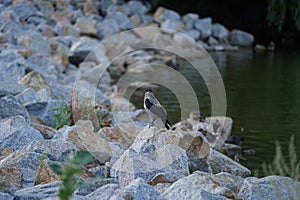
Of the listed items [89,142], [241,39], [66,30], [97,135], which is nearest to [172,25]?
[241,39]

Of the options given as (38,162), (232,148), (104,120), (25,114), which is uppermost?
(38,162)

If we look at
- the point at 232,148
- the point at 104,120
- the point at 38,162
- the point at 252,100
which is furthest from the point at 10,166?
the point at 252,100

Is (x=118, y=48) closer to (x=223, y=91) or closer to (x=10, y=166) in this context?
(x=223, y=91)

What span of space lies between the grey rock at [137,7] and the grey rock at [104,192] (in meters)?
19.9

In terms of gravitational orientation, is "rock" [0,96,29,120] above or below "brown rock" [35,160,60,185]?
below

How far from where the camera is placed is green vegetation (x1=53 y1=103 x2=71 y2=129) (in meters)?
7.09

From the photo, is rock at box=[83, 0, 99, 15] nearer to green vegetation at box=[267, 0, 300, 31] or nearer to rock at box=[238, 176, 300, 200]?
green vegetation at box=[267, 0, 300, 31]

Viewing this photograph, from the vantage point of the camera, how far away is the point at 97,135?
5555 mm

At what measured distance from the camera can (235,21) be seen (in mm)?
24906

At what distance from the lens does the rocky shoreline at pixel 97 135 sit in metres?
4.36

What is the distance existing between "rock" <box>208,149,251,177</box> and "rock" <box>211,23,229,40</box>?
51.5 feet

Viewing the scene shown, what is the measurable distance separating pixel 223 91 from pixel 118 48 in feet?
15.8

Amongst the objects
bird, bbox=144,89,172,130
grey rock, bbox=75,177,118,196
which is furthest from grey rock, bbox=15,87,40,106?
grey rock, bbox=75,177,118,196

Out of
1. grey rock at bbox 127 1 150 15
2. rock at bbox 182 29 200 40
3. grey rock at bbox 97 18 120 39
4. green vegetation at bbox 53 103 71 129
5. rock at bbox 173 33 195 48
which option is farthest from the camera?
grey rock at bbox 127 1 150 15
